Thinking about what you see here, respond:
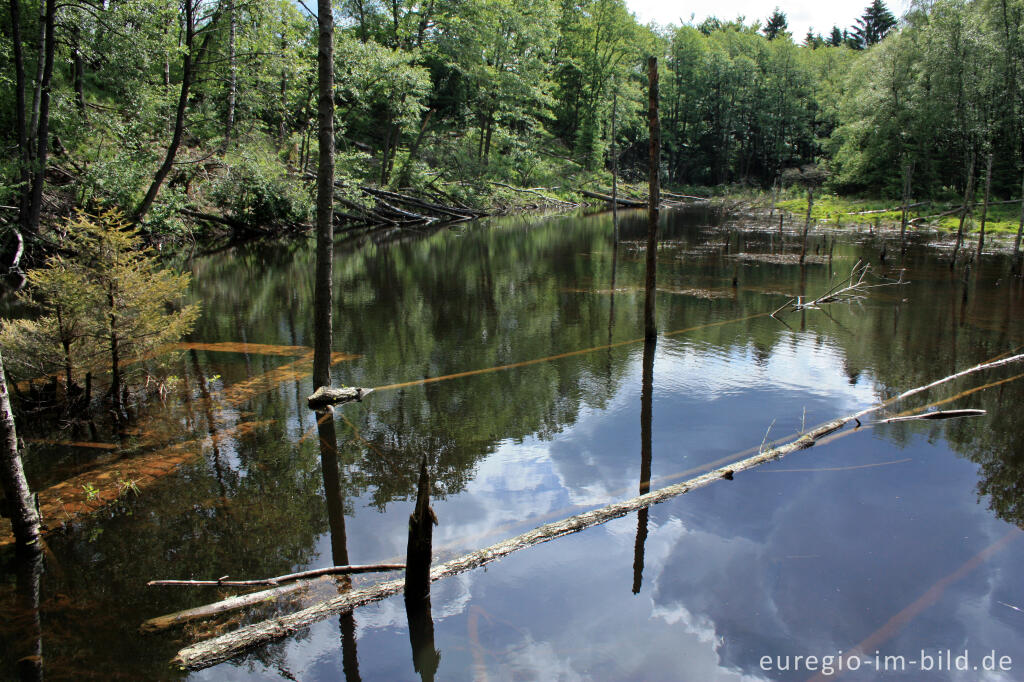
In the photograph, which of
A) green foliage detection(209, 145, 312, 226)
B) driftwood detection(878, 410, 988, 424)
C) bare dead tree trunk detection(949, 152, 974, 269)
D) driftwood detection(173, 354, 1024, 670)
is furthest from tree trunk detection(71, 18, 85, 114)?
bare dead tree trunk detection(949, 152, 974, 269)

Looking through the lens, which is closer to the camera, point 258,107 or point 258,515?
point 258,515

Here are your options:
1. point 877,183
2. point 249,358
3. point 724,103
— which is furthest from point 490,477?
point 724,103

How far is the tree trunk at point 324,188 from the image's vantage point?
27.9 feet

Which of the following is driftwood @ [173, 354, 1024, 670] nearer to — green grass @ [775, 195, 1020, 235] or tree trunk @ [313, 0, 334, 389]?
tree trunk @ [313, 0, 334, 389]

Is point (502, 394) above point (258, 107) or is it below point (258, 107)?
below

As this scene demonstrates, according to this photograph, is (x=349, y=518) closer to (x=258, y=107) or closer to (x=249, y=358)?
(x=249, y=358)

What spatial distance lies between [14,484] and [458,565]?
393 centimetres

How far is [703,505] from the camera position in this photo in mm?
7051

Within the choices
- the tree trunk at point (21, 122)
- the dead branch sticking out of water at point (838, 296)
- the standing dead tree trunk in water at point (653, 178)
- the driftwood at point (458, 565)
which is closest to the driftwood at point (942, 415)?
the driftwood at point (458, 565)

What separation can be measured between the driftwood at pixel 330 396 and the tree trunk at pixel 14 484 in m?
4.13

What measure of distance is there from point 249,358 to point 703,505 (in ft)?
30.3

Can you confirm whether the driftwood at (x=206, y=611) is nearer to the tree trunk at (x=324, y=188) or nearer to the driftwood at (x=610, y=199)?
the tree trunk at (x=324, y=188)

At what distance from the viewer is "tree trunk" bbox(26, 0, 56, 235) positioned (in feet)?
52.5

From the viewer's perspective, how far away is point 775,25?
10781cm
